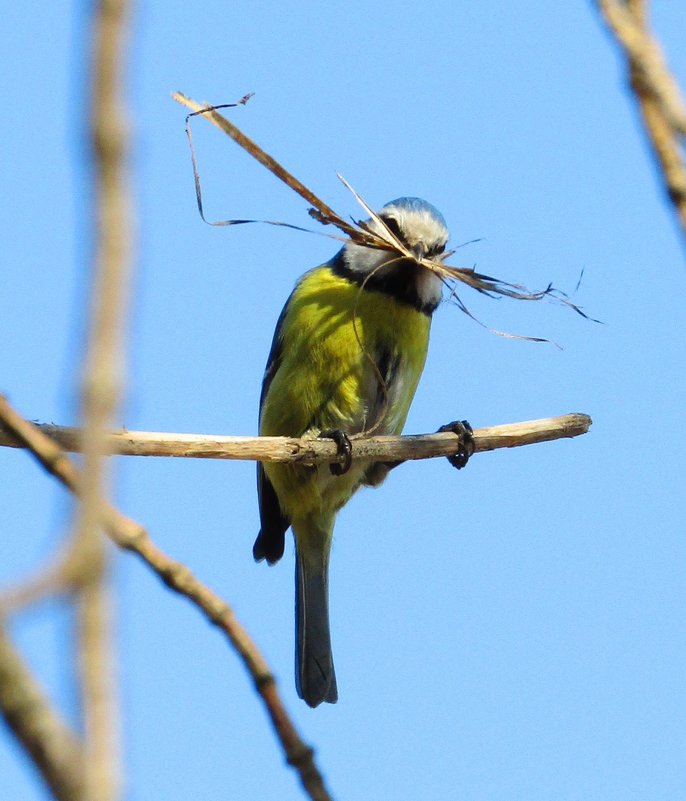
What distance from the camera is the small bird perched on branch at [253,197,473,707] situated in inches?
215

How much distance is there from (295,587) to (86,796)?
217 inches

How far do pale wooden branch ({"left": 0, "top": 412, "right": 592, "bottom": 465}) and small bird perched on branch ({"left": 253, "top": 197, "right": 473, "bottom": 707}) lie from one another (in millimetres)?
381

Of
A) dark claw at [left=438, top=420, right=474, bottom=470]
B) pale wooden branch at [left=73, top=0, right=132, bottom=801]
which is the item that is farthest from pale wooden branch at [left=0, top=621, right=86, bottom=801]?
dark claw at [left=438, top=420, right=474, bottom=470]

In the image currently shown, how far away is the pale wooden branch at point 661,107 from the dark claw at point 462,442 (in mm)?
3611

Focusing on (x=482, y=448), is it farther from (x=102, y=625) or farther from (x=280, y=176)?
(x=102, y=625)

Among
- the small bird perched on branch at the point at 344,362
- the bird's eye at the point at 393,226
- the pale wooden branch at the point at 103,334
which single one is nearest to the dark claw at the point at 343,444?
the small bird perched on branch at the point at 344,362

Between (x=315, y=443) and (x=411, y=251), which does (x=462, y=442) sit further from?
(x=411, y=251)

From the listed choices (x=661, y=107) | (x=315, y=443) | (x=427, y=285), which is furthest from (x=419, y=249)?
(x=661, y=107)

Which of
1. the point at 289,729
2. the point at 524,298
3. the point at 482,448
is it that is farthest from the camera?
the point at 482,448

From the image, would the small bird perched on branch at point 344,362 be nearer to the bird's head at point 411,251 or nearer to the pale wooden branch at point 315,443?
the bird's head at point 411,251

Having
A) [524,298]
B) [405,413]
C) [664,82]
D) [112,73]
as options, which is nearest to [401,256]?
[405,413]

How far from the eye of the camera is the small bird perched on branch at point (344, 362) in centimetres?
545

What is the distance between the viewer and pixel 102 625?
0.73 metres

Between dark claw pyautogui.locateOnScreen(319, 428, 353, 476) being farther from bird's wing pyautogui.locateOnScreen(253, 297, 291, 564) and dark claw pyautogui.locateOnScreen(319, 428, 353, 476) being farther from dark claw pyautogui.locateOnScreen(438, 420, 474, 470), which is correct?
bird's wing pyautogui.locateOnScreen(253, 297, 291, 564)
